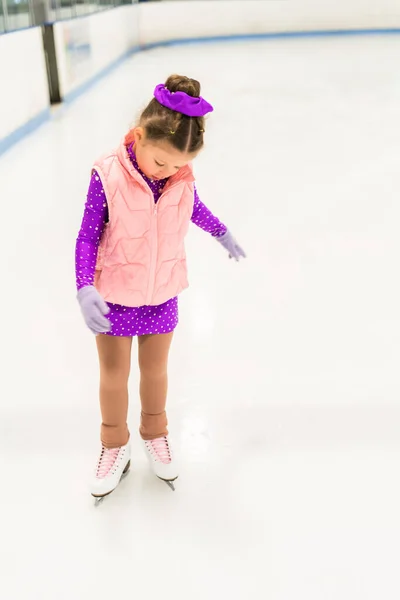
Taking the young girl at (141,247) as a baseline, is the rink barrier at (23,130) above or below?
below

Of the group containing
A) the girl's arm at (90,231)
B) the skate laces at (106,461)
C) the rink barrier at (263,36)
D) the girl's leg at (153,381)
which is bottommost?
the rink barrier at (263,36)

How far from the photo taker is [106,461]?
3.96ft

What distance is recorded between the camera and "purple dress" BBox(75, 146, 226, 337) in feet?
3.16

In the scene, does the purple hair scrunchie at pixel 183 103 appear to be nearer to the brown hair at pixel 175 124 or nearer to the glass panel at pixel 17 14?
the brown hair at pixel 175 124

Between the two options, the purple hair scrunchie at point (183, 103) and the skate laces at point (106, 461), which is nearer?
the purple hair scrunchie at point (183, 103)

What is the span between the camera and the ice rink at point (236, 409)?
3.50 ft

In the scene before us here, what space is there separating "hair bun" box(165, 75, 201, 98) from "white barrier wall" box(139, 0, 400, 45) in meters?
9.45

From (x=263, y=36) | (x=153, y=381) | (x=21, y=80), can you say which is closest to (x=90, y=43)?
(x=21, y=80)

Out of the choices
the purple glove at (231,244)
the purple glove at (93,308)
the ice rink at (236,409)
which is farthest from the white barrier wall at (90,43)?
the purple glove at (93,308)

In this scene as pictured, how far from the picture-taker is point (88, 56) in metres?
6.09

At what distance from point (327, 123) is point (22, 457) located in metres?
3.89

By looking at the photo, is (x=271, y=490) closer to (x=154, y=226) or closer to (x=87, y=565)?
(x=87, y=565)

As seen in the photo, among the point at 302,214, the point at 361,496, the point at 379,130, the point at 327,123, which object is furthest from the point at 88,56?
the point at 361,496

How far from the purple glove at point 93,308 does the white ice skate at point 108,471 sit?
15.1 inches
